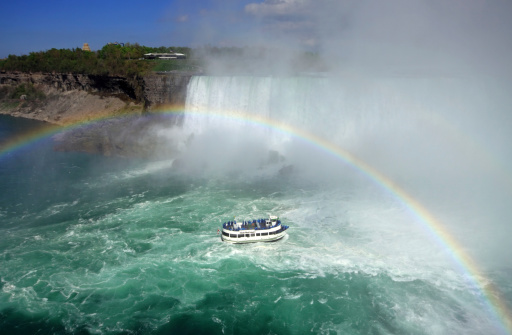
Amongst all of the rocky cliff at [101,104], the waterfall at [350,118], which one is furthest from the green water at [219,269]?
the rocky cliff at [101,104]

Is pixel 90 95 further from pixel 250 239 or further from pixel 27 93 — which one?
pixel 250 239

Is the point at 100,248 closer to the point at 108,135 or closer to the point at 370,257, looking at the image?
the point at 370,257

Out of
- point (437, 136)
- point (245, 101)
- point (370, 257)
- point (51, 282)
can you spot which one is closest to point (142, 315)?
point (51, 282)

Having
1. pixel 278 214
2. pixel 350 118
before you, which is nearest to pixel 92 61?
pixel 350 118

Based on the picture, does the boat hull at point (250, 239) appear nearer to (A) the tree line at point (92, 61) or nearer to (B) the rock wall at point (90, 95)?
(B) the rock wall at point (90, 95)

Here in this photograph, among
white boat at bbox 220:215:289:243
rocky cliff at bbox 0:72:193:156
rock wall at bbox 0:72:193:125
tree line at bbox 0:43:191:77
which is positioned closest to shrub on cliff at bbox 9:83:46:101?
rocky cliff at bbox 0:72:193:156

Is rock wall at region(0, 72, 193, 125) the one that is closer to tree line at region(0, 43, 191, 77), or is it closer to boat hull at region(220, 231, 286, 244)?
tree line at region(0, 43, 191, 77)

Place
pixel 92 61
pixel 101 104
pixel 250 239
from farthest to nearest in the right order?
pixel 92 61, pixel 101 104, pixel 250 239
